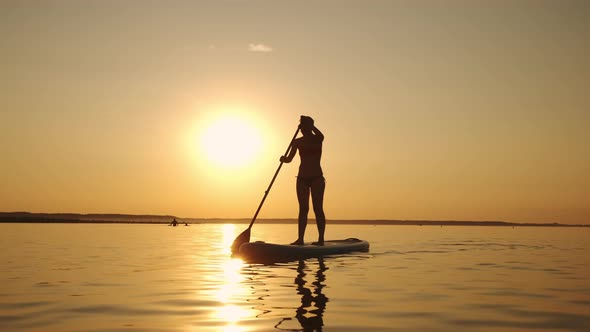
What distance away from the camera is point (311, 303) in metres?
9.59

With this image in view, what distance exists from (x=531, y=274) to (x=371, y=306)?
7.37m

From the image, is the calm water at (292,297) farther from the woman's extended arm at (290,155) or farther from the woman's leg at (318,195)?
the woman's extended arm at (290,155)

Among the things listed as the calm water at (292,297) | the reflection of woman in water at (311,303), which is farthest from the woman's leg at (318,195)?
the reflection of woman in water at (311,303)

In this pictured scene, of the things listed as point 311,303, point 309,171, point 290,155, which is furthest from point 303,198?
point 311,303

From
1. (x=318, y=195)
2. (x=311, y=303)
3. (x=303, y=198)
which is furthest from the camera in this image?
(x=303, y=198)

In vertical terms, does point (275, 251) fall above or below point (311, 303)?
above

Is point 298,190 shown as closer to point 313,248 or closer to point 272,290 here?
point 313,248

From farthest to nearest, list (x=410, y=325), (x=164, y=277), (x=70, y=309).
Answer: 1. (x=164, y=277)
2. (x=70, y=309)
3. (x=410, y=325)

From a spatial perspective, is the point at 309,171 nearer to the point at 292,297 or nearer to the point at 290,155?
the point at 290,155

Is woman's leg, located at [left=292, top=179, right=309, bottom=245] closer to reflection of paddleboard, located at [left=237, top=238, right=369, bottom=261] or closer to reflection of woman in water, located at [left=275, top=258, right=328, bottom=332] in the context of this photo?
reflection of paddleboard, located at [left=237, top=238, right=369, bottom=261]

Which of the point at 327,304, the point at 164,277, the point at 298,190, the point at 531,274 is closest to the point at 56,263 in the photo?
the point at 164,277

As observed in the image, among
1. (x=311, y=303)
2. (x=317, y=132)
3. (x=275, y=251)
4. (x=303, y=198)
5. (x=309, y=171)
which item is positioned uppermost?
(x=317, y=132)

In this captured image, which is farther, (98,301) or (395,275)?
(395,275)

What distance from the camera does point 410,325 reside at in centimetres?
797
